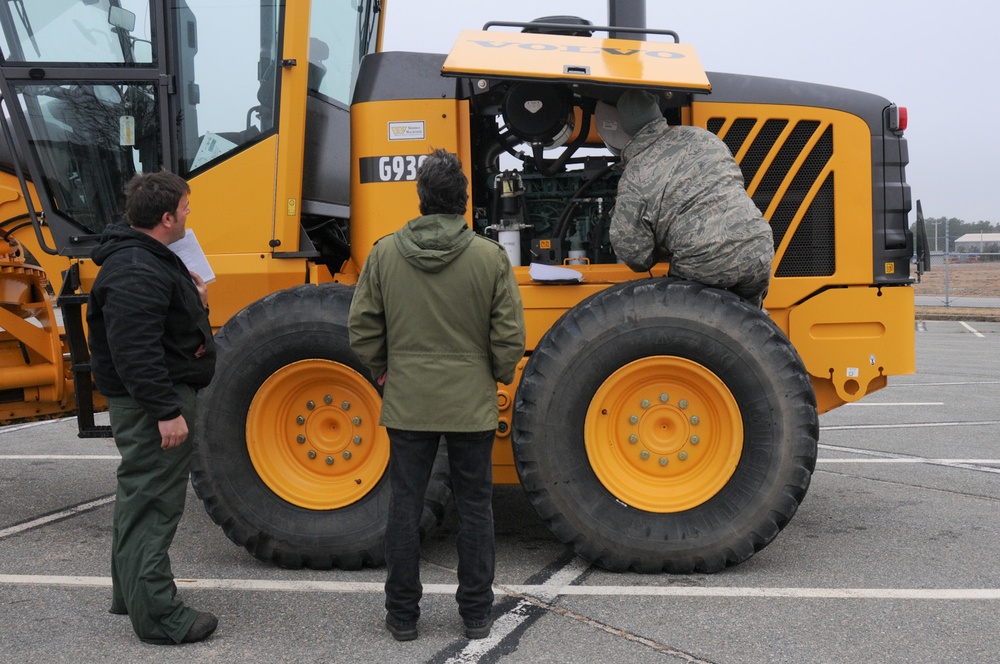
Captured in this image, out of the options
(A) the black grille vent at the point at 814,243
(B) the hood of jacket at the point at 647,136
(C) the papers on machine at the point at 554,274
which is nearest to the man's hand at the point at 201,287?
(C) the papers on machine at the point at 554,274

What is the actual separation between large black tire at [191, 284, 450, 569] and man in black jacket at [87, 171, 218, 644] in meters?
0.71

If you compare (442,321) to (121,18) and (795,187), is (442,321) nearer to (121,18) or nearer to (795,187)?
(795,187)

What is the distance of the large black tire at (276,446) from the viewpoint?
14.4ft

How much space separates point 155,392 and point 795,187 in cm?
337

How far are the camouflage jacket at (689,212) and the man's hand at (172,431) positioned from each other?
2.17m

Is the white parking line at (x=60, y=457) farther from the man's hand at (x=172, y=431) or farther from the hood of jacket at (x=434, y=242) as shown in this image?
the hood of jacket at (x=434, y=242)

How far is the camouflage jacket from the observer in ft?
14.4

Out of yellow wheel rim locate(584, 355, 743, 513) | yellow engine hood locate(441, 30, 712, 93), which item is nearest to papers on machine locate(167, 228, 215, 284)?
yellow engine hood locate(441, 30, 712, 93)

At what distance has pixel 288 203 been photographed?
4840mm

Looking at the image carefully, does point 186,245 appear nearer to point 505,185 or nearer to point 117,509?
point 117,509

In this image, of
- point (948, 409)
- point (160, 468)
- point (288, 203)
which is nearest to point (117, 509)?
point (160, 468)

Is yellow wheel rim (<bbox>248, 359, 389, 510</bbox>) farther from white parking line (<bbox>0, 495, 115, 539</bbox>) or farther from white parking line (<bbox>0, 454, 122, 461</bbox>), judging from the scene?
white parking line (<bbox>0, 454, 122, 461</bbox>)

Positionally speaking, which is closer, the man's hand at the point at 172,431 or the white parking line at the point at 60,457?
the man's hand at the point at 172,431

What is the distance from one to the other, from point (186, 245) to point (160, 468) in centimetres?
98
